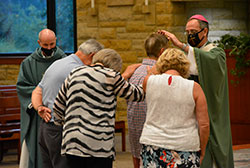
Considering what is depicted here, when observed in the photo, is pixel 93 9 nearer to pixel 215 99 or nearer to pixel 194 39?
pixel 194 39

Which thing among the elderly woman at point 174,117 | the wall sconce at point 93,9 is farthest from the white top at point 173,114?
the wall sconce at point 93,9

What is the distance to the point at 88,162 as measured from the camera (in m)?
3.38

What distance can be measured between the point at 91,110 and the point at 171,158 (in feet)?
2.06

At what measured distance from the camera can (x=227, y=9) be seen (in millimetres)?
8352

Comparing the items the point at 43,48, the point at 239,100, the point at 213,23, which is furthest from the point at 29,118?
the point at 213,23

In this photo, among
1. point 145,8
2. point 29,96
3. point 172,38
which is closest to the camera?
point 172,38

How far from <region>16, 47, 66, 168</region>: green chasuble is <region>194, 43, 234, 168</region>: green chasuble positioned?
1424 millimetres

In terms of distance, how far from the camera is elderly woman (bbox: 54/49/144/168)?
3.29 meters

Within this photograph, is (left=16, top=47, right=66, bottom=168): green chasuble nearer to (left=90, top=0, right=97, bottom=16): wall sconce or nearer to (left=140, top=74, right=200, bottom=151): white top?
(left=140, top=74, right=200, bottom=151): white top

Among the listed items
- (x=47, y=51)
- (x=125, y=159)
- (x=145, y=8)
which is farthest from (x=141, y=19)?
(x=47, y=51)

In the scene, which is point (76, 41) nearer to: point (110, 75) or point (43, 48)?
point (43, 48)

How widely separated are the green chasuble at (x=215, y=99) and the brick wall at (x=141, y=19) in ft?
12.8

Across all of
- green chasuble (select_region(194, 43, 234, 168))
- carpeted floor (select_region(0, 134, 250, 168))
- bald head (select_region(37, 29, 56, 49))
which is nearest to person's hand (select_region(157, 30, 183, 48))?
green chasuble (select_region(194, 43, 234, 168))

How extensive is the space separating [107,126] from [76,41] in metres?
5.68
